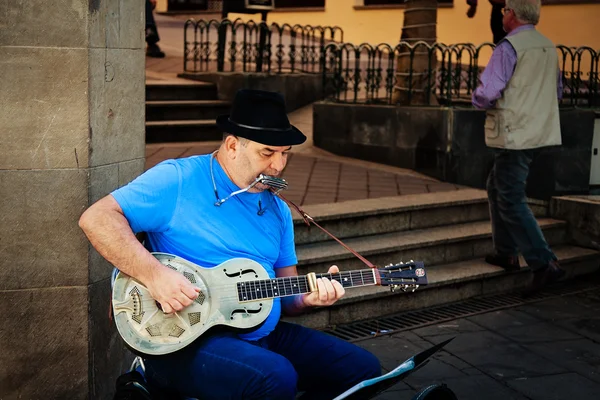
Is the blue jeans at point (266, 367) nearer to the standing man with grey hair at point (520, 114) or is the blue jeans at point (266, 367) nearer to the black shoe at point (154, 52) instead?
the standing man with grey hair at point (520, 114)

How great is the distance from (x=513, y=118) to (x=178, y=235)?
3942mm

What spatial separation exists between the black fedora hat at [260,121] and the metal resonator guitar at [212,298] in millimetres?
479

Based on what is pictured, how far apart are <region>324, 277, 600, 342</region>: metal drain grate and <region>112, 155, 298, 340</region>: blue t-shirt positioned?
2.57 meters

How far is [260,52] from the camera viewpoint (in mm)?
12109

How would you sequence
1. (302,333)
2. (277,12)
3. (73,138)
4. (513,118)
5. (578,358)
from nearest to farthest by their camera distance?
(302,333)
(73,138)
(578,358)
(513,118)
(277,12)

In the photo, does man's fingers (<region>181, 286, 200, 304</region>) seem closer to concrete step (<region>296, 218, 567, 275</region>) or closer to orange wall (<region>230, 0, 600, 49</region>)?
concrete step (<region>296, 218, 567, 275</region>)

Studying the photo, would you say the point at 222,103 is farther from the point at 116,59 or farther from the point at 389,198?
the point at 116,59

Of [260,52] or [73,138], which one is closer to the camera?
Answer: [73,138]

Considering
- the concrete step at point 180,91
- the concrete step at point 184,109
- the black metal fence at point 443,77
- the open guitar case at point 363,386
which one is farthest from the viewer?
the concrete step at point 180,91

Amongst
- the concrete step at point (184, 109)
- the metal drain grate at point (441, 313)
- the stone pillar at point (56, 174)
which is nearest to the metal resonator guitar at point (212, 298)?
the stone pillar at point (56, 174)

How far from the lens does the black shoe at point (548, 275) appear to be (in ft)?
22.8

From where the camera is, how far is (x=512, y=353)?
5.90 m

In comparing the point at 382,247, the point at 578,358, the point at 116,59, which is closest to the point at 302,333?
the point at 116,59

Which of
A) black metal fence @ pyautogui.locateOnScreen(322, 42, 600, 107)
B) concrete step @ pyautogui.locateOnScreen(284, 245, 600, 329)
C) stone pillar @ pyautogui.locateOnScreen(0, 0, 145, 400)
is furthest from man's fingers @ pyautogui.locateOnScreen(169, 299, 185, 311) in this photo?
black metal fence @ pyautogui.locateOnScreen(322, 42, 600, 107)
